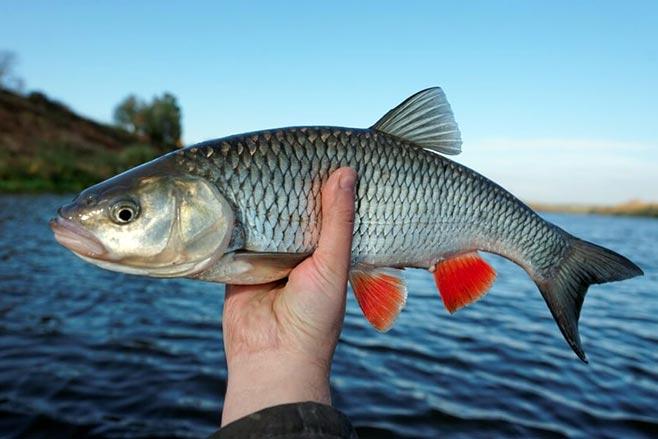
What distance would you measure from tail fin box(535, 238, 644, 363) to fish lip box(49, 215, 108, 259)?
8.99ft

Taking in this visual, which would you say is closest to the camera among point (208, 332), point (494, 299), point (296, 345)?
point (296, 345)

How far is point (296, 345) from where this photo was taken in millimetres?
2791

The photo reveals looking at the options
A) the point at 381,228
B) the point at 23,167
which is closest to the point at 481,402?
the point at 381,228

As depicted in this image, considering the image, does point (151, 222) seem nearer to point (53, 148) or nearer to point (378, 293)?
point (378, 293)

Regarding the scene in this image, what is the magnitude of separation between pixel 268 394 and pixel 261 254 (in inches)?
28.5

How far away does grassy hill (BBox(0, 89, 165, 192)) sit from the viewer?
46.4 metres

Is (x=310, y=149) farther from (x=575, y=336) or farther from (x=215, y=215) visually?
(x=575, y=336)

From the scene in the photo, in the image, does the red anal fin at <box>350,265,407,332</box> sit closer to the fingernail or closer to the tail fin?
the fingernail

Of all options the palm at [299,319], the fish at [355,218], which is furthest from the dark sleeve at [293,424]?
the fish at [355,218]

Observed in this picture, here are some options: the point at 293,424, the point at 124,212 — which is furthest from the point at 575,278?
the point at 124,212

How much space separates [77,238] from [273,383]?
1.24 metres

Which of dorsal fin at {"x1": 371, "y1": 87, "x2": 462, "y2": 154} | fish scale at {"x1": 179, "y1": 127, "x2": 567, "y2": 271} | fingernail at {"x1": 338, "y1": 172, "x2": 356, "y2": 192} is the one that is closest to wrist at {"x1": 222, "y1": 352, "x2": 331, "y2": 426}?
fish scale at {"x1": 179, "y1": 127, "x2": 567, "y2": 271}

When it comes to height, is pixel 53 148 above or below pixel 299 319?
above

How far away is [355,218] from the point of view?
309 cm
